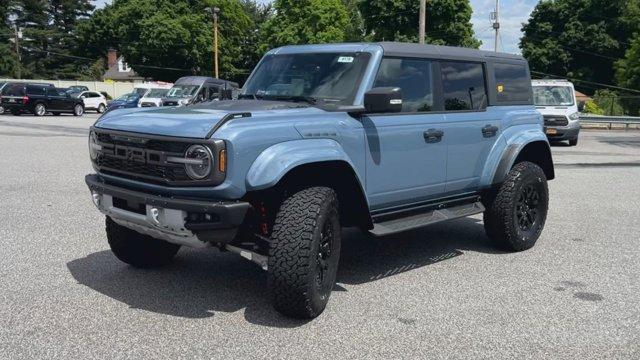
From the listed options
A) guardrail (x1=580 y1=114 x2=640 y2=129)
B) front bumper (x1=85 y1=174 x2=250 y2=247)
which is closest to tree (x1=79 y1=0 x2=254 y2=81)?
guardrail (x1=580 y1=114 x2=640 y2=129)

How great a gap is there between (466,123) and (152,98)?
30821 mm

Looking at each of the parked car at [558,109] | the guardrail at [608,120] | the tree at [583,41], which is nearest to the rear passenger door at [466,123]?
the parked car at [558,109]

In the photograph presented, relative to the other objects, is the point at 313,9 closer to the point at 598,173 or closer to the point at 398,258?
the point at 598,173

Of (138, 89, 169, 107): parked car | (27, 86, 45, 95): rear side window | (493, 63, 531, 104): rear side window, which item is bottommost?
(138, 89, 169, 107): parked car

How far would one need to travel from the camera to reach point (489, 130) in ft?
20.6

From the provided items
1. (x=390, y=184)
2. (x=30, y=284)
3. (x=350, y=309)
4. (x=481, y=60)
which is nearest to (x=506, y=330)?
(x=350, y=309)

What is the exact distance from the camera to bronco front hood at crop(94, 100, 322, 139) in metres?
4.23

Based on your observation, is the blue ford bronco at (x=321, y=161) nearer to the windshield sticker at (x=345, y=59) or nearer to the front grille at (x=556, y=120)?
the windshield sticker at (x=345, y=59)

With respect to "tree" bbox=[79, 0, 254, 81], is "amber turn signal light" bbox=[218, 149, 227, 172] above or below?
below

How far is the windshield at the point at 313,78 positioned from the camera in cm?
531

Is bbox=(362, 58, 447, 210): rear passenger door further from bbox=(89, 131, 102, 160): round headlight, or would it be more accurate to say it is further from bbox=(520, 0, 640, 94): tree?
bbox=(520, 0, 640, 94): tree

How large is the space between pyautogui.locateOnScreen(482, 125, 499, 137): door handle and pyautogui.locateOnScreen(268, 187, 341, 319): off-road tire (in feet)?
7.64

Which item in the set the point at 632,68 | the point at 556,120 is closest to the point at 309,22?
the point at 632,68

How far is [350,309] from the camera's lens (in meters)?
4.79
